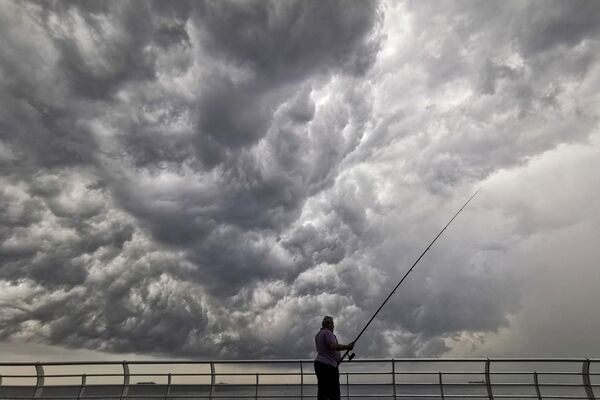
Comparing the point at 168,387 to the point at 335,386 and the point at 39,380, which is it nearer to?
the point at 39,380

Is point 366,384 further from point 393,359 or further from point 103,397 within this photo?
point 103,397

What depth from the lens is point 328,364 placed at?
8047mm

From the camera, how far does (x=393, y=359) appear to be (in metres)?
11.3

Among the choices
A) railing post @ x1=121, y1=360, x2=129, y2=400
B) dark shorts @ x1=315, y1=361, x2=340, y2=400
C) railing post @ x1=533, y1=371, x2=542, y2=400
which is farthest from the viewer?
railing post @ x1=121, y1=360, x2=129, y2=400

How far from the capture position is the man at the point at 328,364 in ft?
26.1

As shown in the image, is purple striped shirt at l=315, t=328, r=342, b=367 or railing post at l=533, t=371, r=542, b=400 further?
railing post at l=533, t=371, r=542, b=400

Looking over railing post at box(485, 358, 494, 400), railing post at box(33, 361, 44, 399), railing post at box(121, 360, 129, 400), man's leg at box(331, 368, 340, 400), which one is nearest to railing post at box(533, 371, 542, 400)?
railing post at box(485, 358, 494, 400)

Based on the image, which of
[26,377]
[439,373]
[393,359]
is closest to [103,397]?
[26,377]

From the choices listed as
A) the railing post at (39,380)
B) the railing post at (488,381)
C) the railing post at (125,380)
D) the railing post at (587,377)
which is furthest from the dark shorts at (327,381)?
the railing post at (39,380)

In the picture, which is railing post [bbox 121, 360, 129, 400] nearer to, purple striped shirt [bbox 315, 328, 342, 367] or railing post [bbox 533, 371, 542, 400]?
purple striped shirt [bbox 315, 328, 342, 367]

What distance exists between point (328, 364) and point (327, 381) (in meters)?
0.32

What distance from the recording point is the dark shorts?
26.1 feet

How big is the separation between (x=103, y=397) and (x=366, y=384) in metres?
7.91

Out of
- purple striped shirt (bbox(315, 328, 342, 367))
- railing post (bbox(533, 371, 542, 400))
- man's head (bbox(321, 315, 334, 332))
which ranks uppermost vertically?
man's head (bbox(321, 315, 334, 332))
